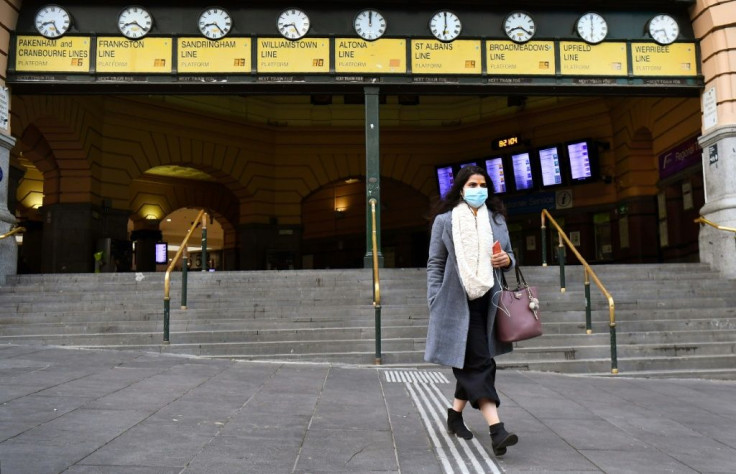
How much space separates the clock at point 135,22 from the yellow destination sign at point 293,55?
7.47 feet

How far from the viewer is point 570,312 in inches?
370

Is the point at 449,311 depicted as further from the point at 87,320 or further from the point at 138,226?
the point at 138,226

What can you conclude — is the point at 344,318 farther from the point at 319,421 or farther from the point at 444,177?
the point at 444,177

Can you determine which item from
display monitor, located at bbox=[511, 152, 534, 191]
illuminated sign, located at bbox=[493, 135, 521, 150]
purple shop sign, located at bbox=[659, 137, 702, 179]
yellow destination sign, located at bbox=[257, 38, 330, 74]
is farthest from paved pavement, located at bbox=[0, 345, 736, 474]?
illuminated sign, located at bbox=[493, 135, 521, 150]

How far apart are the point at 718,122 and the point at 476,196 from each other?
10.5 meters

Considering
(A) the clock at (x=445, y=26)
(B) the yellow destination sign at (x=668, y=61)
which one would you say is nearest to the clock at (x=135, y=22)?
(A) the clock at (x=445, y=26)

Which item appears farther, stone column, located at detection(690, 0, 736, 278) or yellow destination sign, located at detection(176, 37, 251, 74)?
yellow destination sign, located at detection(176, 37, 251, 74)

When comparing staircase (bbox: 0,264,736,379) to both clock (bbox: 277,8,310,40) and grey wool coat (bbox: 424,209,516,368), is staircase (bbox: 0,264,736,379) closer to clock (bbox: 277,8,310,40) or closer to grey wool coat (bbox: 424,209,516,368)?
grey wool coat (bbox: 424,209,516,368)

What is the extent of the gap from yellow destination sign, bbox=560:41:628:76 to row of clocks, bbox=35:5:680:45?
0.66 ft

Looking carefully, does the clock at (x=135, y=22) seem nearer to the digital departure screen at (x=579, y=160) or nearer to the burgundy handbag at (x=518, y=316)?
the burgundy handbag at (x=518, y=316)

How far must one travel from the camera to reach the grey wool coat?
13.7 feet

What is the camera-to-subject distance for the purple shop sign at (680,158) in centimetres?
1513

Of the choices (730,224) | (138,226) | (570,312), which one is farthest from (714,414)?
(138,226)

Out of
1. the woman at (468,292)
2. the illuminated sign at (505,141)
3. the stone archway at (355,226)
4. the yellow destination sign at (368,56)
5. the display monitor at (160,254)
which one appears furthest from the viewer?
the display monitor at (160,254)
